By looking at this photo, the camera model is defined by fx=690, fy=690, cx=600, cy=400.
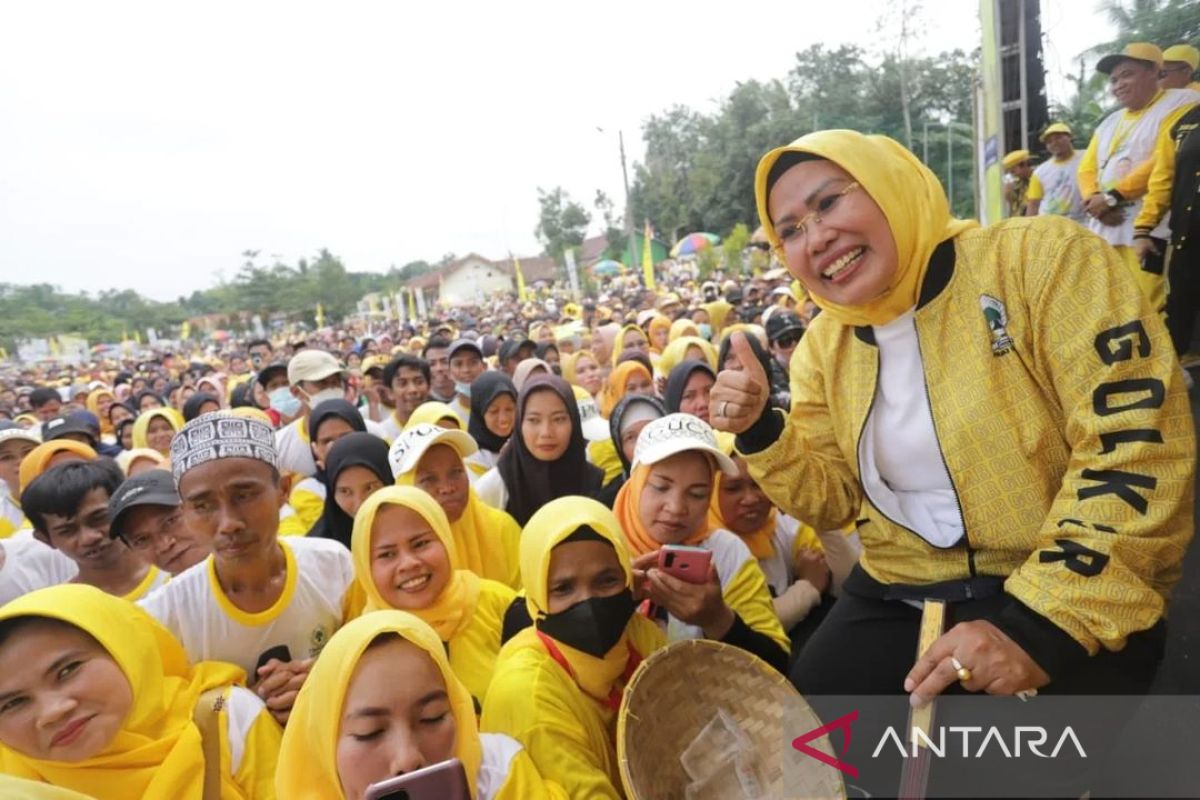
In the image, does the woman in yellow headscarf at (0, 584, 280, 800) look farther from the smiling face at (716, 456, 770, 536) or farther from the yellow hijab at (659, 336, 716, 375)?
the yellow hijab at (659, 336, 716, 375)

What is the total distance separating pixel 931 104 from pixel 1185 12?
2241cm

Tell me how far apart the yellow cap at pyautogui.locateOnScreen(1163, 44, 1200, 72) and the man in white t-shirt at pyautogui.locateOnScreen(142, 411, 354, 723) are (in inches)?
189

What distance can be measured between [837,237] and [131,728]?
2.33m

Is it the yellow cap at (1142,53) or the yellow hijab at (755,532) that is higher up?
the yellow cap at (1142,53)

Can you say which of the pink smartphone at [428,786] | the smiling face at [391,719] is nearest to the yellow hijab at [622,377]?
the smiling face at [391,719]

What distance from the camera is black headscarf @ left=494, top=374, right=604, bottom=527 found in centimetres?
402

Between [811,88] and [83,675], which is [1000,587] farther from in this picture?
[811,88]

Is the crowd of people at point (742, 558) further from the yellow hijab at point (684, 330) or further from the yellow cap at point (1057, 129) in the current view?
the yellow hijab at point (684, 330)

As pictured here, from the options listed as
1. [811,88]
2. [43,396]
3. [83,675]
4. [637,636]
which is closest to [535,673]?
[637,636]

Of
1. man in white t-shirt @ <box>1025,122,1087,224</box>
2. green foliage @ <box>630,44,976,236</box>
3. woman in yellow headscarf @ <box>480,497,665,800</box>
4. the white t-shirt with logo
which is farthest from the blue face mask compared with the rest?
green foliage @ <box>630,44,976,236</box>

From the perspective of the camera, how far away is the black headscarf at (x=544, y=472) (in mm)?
4023

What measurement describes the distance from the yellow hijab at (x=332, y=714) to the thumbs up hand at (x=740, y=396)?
100 cm

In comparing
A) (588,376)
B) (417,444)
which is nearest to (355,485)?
(417,444)

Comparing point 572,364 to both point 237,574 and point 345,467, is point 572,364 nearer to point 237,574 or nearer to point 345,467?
point 345,467
